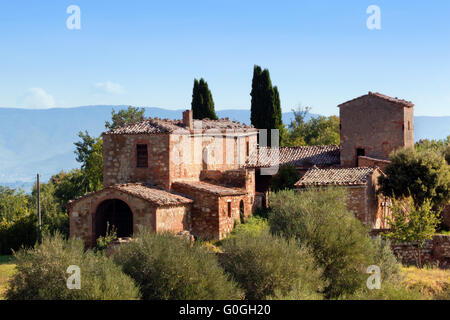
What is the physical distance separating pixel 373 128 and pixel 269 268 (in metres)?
23.3

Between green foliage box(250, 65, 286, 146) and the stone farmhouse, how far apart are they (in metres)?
9.85

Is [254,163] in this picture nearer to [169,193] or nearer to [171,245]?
[169,193]

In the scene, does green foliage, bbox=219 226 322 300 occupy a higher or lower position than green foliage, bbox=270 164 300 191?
lower

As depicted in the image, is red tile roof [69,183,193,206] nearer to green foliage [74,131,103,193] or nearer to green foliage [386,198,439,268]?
green foliage [386,198,439,268]

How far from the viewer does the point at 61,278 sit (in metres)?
14.8

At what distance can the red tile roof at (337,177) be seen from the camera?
30.6 m

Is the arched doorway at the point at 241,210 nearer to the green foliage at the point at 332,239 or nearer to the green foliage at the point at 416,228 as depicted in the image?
the green foliage at the point at 416,228

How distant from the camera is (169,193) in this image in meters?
30.6

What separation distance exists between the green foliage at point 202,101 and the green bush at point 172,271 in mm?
32810

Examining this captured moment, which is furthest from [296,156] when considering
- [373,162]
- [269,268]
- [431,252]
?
[269,268]

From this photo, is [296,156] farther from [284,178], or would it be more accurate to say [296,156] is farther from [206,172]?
[206,172]

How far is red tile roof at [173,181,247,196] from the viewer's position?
30.6 metres

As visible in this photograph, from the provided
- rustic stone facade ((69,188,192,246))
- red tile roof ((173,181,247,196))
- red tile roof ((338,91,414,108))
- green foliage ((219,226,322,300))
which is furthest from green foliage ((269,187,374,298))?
red tile roof ((338,91,414,108))
